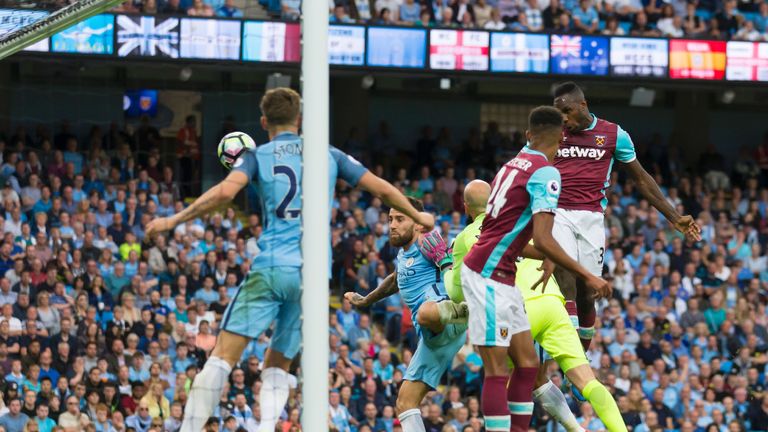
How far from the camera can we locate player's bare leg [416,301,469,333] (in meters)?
10.4

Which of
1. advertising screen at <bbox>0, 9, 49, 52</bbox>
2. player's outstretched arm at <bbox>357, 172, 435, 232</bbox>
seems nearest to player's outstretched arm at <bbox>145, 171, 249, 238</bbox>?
player's outstretched arm at <bbox>357, 172, 435, 232</bbox>

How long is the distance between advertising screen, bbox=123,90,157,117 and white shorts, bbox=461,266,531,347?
12136mm

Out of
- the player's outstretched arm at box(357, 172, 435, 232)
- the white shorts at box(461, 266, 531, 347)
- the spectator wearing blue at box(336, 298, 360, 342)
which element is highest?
the player's outstretched arm at box(357, 172, 435, 232)

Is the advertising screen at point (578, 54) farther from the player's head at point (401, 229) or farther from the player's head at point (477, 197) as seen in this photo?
the player's head at point (477, 197)

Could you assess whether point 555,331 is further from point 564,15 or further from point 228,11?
point 564,15

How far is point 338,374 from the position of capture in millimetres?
18000

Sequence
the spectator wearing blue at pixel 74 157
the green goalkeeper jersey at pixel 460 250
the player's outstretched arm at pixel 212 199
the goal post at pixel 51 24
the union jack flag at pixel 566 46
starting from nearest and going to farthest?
1. the player's outstretched arm at pixel 212 199
2. the goal post at pixel 51 24
3. the green goalkeeper jersey at pixel 460 250
4. the spectator wearing blue at pixel 74 157
5. the union jack flag at pixel 566 46

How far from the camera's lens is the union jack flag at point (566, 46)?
25.1m

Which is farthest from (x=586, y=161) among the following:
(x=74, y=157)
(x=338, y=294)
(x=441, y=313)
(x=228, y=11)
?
(x=228, y=11)

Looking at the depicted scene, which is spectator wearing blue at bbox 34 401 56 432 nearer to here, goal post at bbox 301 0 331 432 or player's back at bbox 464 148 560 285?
player's back at bbox 464 148 560 285

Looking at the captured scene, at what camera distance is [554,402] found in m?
10.8

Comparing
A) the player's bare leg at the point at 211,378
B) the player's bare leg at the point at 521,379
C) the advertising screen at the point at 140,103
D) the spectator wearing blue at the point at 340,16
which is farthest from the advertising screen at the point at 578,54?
the player's bare leg at the point at 211,378

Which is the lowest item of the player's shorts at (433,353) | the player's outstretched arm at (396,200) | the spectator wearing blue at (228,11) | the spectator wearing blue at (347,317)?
the spectator wearing blue at (347,317)

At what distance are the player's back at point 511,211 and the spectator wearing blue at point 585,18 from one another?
16.5 m
